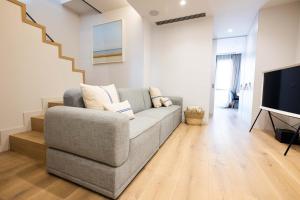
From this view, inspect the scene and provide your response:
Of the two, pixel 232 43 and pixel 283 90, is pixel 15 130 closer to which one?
pixel 283 90

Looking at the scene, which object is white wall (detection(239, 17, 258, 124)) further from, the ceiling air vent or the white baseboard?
the white baseboard

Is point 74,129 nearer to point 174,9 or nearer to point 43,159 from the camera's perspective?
point 43,159

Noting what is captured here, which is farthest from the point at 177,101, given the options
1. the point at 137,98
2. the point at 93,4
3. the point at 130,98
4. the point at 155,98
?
the point at 93,4

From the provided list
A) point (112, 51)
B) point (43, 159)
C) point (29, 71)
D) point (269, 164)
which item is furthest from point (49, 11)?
point (269, 164)

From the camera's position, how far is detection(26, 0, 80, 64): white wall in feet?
10.5

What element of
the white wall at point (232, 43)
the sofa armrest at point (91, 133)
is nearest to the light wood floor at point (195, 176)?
the sofa armrest at point (91, 133)

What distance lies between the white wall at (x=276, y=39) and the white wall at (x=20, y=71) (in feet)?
12.8

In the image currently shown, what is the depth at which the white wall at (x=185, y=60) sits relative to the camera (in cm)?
331

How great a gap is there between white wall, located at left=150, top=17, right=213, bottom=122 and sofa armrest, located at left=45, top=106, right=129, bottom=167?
2.68 m

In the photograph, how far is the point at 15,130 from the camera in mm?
1975

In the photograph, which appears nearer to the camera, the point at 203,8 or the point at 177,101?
the point at 203,8

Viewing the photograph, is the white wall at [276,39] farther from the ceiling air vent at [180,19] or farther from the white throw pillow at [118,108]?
the white throw pillow at [118,108]

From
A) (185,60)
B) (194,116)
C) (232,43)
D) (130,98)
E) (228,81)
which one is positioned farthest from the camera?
(228,81)

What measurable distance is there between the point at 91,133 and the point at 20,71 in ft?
5.71
